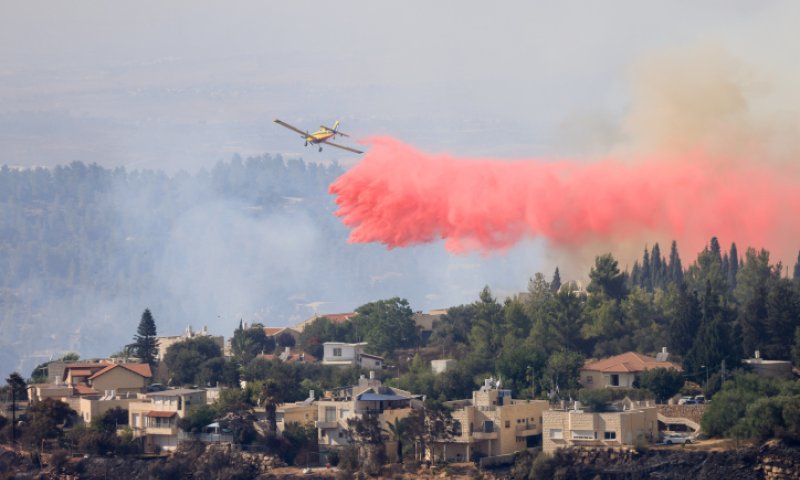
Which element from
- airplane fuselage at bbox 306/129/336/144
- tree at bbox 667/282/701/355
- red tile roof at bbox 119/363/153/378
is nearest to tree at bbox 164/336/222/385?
red tile roof at bbox 119/363/153/378

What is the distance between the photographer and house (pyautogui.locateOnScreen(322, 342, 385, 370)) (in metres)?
115

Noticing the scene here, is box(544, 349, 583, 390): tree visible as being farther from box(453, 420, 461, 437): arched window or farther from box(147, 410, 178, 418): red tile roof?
box(147, 410, 178, 418): red tile roof

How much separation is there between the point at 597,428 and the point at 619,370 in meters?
14.3

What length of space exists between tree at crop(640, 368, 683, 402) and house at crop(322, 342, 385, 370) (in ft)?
83.1

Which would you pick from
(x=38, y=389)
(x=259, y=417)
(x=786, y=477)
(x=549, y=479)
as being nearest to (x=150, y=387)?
(x=38, y=389)

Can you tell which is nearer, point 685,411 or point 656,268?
point 685,411

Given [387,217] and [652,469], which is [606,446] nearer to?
[652,469]

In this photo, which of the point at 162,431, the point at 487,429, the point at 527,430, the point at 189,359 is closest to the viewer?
the point at 487,429

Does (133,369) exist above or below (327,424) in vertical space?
above

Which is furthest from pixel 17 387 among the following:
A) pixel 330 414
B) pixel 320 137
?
pixel 320 137

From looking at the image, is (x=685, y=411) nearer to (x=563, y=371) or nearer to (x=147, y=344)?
(x=563, y=371)

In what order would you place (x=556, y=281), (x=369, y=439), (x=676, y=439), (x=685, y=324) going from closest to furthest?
1. (x=676, y=439)
2. (x=369, y=439)
3. (x=685, y=324)
4. (x=556, y=281)

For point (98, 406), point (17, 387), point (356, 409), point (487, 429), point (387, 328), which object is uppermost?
point (387, 328)

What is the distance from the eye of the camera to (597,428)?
83.8 m
